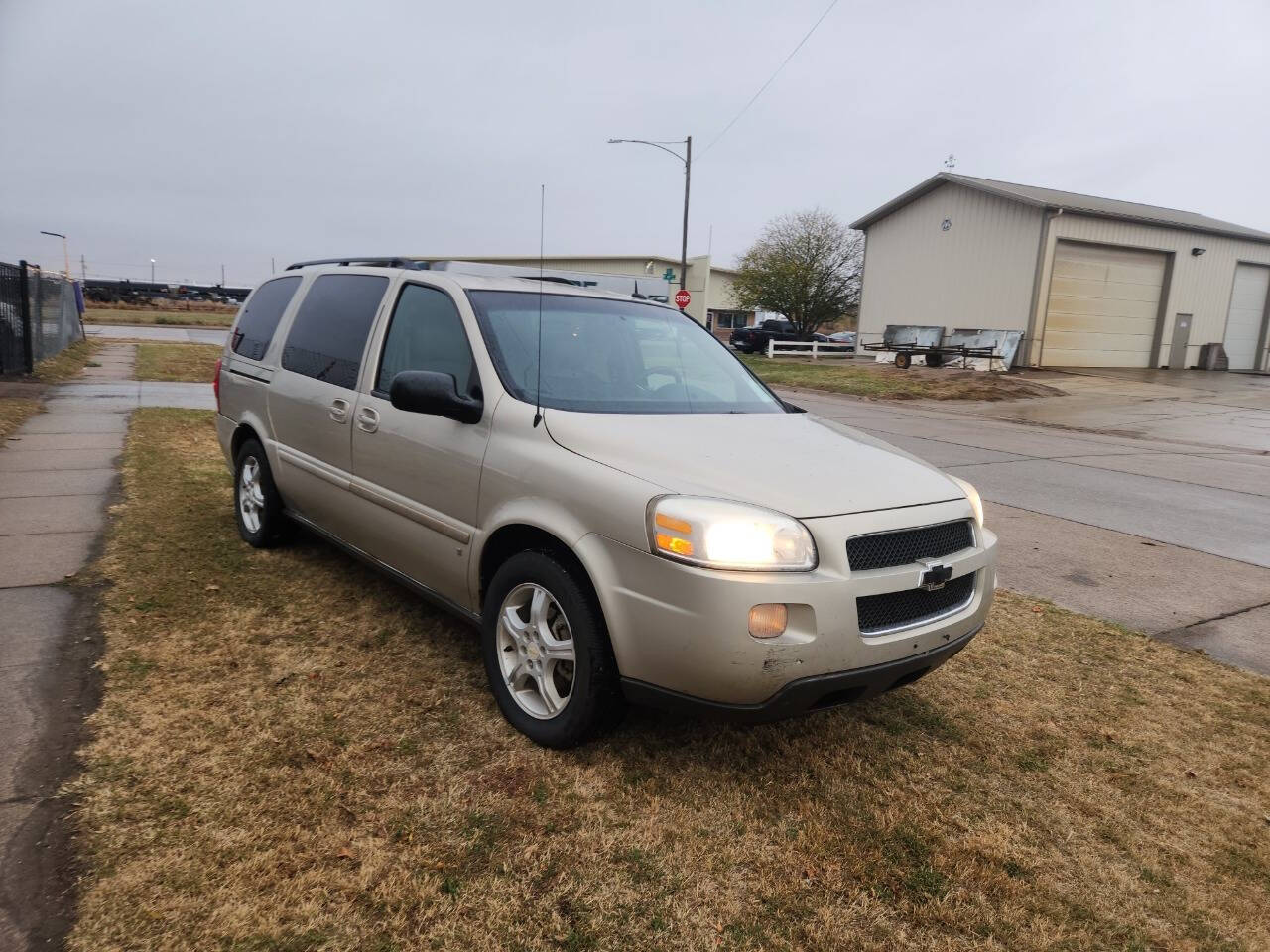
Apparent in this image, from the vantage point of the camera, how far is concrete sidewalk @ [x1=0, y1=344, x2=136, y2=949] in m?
2.30

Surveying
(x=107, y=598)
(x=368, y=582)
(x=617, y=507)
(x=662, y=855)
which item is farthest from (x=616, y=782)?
(x=107, y=598)

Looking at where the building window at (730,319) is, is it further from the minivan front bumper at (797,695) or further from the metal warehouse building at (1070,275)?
the minivan front bumper at (797,695)

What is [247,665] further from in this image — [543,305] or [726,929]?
[726,929]

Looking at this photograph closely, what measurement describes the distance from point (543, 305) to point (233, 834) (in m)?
2.46

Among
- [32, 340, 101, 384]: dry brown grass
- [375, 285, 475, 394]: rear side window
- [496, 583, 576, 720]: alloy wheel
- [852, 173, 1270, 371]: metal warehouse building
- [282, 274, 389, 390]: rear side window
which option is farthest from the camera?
[852, 173, 1270, 371]: metal warehouse building

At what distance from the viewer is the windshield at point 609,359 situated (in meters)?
3.46

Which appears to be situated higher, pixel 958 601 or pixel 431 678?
pixel 958 601

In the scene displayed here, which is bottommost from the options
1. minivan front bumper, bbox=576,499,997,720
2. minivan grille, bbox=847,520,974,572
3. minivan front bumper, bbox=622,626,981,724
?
minivan front bumper, bbox=622,626,981,724

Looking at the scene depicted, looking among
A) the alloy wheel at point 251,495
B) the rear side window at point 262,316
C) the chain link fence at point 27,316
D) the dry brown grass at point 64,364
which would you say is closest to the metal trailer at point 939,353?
the dry brown grass at point 64,364

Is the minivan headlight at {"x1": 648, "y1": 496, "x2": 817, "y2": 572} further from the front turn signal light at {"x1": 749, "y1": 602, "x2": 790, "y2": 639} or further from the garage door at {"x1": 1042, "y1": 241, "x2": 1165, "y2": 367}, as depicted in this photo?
the garage door at {"x1": 1042, "y1": 241, "x2": 1165, "y2": 367}

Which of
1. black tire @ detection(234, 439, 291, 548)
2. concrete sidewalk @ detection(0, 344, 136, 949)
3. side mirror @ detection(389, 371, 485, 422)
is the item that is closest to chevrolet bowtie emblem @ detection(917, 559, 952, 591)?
side mirror @ detection(389, 371, 485, 422)

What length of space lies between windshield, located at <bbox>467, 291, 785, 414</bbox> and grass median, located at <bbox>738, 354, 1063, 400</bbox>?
1485cm

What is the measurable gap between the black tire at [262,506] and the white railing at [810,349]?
3028cm

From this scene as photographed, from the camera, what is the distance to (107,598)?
4402 mm
